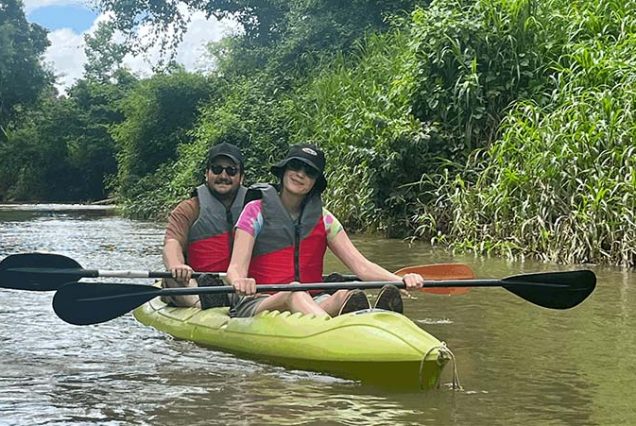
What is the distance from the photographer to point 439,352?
11.0ft

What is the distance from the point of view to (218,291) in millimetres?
4035

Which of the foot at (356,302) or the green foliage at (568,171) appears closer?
the foot at (356,302)

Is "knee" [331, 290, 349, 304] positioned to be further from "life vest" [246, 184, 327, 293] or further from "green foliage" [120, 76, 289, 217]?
"green foliage" [120, 76, 289, 217]

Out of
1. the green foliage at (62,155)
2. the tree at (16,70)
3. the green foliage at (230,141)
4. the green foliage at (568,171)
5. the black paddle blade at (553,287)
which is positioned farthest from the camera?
the tree at (16,70)

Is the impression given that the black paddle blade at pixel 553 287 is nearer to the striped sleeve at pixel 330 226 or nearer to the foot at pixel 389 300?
the foot at pixel 389 300

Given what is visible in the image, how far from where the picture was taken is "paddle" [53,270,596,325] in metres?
3.99

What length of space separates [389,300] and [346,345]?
1.20 feet

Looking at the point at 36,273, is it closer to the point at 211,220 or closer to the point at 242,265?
the point at 211,220

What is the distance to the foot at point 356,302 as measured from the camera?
12.7 feet

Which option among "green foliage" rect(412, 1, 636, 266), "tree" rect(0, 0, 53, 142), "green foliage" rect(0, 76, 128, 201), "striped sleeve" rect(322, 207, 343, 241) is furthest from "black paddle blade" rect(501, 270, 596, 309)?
"tree" rect(0, 0, 53, 142)

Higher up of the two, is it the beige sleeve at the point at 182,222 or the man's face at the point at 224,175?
the man's face at the point at 224,175

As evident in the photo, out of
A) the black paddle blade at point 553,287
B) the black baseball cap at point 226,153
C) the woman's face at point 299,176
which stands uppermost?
the black baseball cap at point 226,153

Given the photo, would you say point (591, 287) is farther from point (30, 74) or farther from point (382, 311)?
point (30, 74)

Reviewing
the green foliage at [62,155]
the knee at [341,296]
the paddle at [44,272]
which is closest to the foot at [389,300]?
the knee at [341,296]
